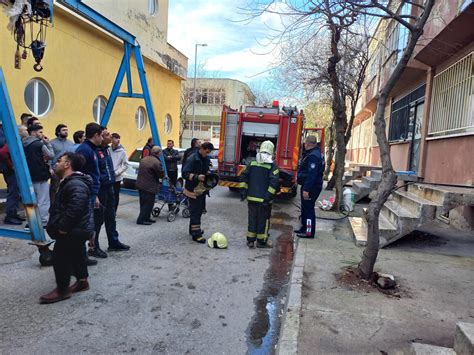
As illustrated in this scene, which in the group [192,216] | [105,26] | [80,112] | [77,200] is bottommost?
[192,216]

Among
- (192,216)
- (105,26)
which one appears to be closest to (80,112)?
(105,26)

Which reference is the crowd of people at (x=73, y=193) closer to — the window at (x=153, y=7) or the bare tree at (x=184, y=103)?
the window at (x=153, y=7)

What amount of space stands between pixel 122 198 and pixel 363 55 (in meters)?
9.94

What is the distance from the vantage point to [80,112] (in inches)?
476

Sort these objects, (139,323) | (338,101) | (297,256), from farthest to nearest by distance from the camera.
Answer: (338,101) < (297,256) < (139,323)

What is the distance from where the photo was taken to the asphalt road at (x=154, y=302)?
10.9ft

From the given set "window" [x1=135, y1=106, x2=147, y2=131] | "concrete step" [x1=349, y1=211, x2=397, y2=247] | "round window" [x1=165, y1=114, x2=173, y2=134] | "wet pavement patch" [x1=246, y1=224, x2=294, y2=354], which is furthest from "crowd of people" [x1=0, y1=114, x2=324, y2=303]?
"round window" [x1=165, y1=114, x2=173, y2=134]

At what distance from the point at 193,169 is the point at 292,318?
363cm

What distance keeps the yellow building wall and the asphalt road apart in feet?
17.8

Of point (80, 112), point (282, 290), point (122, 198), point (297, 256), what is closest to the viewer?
point (282, 290)

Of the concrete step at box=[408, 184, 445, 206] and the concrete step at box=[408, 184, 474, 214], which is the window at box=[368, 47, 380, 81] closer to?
the concrete step at box=[408, 184, 445, 206]

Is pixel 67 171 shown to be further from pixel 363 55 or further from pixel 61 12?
pixel 363 55

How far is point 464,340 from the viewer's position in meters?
2.72

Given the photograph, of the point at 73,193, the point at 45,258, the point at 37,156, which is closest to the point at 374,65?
the point at 37,156
